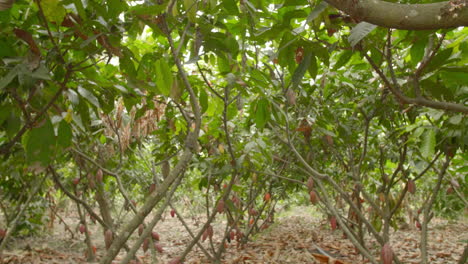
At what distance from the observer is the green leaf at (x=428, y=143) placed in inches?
59.3

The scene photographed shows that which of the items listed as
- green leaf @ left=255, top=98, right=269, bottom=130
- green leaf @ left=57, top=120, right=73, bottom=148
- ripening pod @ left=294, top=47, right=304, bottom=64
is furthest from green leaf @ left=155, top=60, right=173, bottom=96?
green leaf @ left=255, top=98, right=269, bottom=130

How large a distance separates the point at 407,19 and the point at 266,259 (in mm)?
3005

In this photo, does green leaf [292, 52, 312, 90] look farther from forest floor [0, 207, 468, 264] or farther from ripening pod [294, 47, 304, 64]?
forest floor [0, 207, 468, 264]

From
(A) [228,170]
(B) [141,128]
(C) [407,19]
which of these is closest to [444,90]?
(C) [407,19]

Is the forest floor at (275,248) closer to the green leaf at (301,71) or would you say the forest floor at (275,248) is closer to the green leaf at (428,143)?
the green leaf at (428,143)

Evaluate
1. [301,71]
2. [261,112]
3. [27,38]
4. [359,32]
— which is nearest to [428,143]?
[261,112]

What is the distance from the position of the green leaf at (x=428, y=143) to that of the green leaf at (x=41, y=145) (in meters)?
1.37

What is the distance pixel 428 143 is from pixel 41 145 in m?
1.45

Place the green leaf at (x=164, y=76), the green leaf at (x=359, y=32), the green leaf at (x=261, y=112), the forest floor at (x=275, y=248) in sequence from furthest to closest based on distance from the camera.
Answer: the forest floor at (x=275, y=248) → the green leaf at (x=261, y=112) → the green leaf at (x=164, y=76) → the green leaf at (x=359, y=32)

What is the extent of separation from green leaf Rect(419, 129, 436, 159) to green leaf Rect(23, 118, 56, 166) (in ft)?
4.49

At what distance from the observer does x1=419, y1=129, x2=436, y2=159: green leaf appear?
1.51 meters

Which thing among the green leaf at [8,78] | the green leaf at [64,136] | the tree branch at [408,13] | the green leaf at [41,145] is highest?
the tree branch at [408,13]

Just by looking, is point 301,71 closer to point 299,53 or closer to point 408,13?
point 299,53

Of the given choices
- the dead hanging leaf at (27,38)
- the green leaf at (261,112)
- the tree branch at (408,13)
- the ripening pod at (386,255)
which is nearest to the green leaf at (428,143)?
the ripening pod at (386,255)
